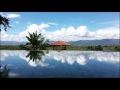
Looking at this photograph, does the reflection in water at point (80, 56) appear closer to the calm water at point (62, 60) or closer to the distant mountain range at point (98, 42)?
→ the calm water at point (62, 60)

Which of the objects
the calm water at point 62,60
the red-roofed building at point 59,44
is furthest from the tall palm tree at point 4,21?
the red-roofed building at point 59,44

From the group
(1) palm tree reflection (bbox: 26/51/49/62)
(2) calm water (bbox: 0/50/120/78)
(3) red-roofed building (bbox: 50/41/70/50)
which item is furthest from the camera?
(3) red-roofed building (bbox: 50/41/70/50)

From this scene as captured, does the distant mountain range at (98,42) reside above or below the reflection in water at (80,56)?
above

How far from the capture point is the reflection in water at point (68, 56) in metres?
6.56

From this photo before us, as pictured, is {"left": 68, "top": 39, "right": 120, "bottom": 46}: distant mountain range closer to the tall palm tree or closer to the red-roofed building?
the red-roofed building

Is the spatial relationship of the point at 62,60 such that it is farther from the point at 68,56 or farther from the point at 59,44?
the point at 59,44

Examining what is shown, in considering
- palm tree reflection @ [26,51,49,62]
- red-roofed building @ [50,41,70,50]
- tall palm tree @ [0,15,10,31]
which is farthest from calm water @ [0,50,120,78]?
tall palm tree @ [0,15,10,31]

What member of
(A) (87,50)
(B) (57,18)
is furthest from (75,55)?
(B) (57,18)

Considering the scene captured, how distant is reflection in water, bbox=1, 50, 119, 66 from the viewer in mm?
6562

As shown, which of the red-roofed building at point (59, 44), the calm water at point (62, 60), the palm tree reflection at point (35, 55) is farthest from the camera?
the red-roofed building at point (59, 44)

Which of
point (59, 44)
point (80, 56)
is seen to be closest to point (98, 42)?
point (80, 56)
